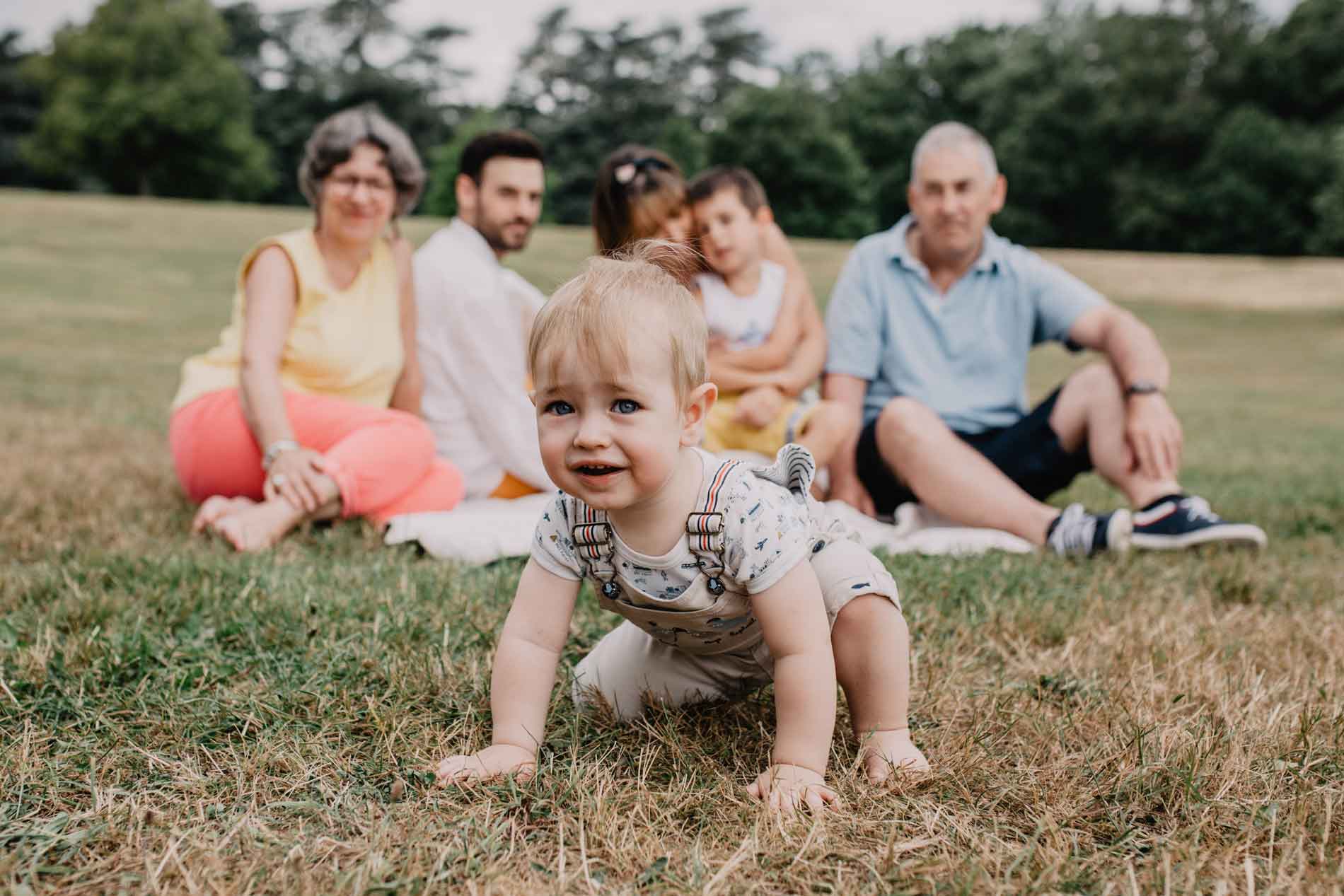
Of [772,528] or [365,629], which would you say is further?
[365,629]

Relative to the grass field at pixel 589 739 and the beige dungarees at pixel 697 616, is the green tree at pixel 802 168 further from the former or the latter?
the beige dungarees at pixel 697 616

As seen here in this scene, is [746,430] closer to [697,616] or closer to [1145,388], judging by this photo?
[1145,388]

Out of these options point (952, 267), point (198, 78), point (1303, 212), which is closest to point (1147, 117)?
point (1303, 212)

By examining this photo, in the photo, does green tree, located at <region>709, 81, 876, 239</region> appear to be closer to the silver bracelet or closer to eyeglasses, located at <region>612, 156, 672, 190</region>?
eyeglasses, located at <region>612, 156, 672, 190</region>

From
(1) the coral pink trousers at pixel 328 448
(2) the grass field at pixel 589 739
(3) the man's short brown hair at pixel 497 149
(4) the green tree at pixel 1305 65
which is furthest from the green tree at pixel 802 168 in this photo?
(2) the grass field at pixel 589 739

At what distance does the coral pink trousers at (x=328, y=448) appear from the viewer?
379 centimetres

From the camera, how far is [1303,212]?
36.7 m

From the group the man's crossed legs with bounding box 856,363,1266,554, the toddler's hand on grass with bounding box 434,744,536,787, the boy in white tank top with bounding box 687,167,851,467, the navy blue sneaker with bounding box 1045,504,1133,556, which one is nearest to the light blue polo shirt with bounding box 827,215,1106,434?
the man's crossed legs with bounding box 856,363,1266,554

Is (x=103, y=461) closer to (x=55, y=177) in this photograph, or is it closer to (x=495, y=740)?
(x=495, y=740)

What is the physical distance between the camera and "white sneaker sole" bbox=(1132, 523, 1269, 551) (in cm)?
359

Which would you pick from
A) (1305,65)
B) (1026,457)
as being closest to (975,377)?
(1026,457)

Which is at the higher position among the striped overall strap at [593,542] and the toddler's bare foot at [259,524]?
the striped overall strap at [593,542]

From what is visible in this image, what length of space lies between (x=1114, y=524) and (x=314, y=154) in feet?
10.4

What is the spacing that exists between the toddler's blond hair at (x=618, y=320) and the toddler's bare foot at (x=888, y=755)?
2.38ft
